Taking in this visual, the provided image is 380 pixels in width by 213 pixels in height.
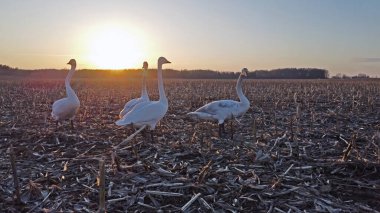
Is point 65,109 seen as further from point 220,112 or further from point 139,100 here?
point 220,112

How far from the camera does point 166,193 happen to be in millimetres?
5547

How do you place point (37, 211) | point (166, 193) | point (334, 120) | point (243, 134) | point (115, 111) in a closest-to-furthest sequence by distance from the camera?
point (37, 211) < point (166, 193) < point (243, 134) < point (334, 120) < point (115, 111)

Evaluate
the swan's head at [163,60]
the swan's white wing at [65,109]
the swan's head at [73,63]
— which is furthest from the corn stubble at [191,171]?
the swan's head at [73,63]

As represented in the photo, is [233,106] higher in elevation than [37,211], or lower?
higher

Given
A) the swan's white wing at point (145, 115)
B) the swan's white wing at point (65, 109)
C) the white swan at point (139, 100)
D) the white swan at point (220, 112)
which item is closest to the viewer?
the swan's white wing at point (145, 115)

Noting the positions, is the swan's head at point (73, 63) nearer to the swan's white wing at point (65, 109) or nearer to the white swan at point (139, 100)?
the white swan at point (139, 100)

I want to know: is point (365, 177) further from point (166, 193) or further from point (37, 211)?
point (37, 211)

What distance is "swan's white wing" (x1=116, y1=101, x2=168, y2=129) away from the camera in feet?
29.5

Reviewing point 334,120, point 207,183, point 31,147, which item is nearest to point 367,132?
point 334,120

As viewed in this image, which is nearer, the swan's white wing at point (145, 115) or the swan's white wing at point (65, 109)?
the swan's white wing at point (145, 115)

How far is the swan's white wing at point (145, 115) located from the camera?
900 centimetres

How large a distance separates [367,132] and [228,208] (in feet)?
20.8

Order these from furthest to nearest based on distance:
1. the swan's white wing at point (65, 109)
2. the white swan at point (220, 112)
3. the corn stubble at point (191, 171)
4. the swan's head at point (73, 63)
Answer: the swan's head at point (73, 63) < the swan's white wing at point (65, 109) < the white swan at point (220, 112) < the corn stubble at point (191, 171)

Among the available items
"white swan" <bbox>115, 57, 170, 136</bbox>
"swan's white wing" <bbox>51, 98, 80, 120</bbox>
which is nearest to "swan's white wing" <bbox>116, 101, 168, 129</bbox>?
"white swan" <bbox>115, 57, 170, 136</bbox>
